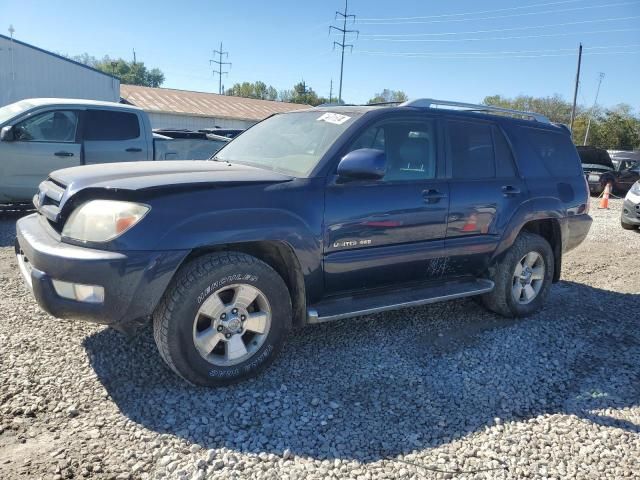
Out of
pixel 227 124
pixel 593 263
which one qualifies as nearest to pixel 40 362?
pixel 593 263

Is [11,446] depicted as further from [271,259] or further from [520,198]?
[520,198]

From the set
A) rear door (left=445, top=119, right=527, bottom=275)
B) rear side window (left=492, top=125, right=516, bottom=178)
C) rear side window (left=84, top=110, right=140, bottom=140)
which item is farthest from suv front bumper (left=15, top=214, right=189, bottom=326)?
rear side window (left=84, top=110, right=140, bottom=140)

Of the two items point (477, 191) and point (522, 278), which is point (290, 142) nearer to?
point (477, 191)

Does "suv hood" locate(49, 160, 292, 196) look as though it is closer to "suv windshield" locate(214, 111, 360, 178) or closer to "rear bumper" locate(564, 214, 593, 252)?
"suv windshield" locate(214, 111, 360, 178)

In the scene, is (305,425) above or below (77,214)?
below

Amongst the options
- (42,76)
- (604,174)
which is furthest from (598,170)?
(42,76)

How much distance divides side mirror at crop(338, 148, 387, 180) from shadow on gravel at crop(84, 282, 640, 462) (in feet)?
4.52

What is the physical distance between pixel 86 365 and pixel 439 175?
2.97m

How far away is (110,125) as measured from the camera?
26.2 feet

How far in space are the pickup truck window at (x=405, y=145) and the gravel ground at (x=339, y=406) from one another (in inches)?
53.7

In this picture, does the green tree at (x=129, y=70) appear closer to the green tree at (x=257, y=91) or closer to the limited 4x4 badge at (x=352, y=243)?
the green tree at (x=257, y=91)

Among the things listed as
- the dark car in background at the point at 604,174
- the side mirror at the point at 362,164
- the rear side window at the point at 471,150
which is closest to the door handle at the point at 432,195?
the rear side window at the point at 471,150

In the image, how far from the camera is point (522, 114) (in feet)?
16.8

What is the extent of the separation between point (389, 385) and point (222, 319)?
1.22 m
